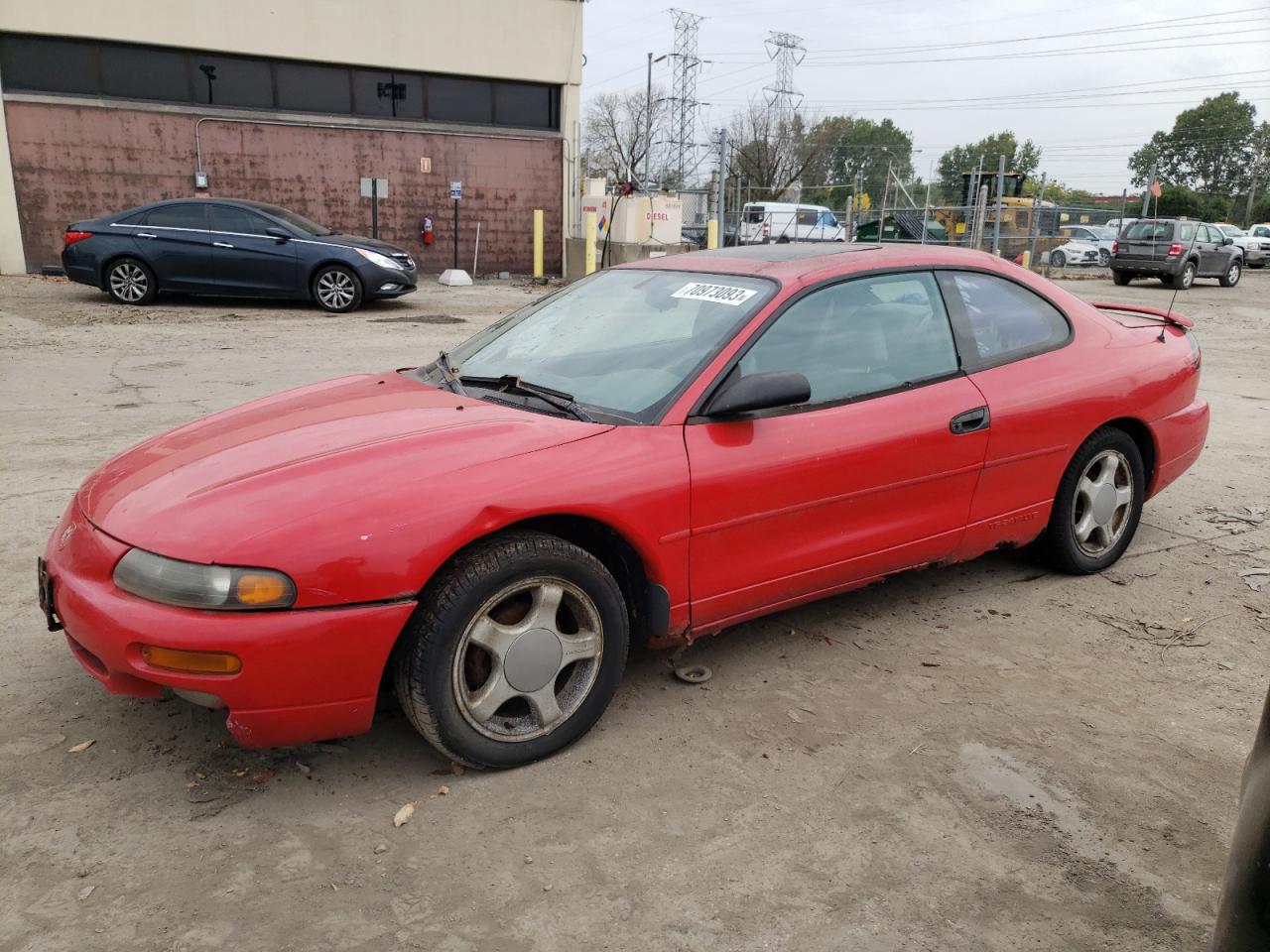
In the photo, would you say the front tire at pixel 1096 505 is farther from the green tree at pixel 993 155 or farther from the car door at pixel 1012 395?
the green tree at pixel 993 155

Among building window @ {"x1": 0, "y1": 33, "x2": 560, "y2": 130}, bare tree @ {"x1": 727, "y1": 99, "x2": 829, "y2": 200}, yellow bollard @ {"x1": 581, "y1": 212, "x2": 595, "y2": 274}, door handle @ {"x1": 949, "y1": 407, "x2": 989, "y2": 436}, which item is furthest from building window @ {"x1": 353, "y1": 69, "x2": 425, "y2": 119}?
bare tree @ {"x1": 727, "y1": 99, "x2": 829, "y2": 200}

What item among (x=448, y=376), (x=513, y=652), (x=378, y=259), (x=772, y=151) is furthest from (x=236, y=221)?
(x=772, y=151)

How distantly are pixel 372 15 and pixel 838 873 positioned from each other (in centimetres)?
2090

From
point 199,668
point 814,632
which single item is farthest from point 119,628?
point 814,632

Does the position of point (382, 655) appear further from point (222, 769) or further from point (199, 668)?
point (222, 769)

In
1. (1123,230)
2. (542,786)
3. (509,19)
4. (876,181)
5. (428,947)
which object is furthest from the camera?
(876,181)

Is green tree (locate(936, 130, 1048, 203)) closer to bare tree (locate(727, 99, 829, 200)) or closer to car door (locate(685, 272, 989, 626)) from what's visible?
bare tree (locate(727, 99, 829, 200))

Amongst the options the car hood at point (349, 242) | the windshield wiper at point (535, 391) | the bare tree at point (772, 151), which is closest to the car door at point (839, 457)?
the windshield wiper at point (535, 391)

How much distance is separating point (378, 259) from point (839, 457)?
39.4ft

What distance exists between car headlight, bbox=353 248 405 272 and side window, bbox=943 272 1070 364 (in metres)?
11.4

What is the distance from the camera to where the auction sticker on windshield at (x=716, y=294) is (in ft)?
11.4

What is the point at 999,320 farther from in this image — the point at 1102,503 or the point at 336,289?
the point at 336,289

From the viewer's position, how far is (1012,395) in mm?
3824

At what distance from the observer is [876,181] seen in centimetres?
8875
